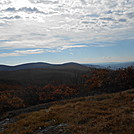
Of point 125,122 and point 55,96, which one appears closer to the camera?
point 125,122

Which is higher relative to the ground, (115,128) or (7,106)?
(115,128)

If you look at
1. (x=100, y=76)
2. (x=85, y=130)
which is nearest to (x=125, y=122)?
(x=85, y=130)

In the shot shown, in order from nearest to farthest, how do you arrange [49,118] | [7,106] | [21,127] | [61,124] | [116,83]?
[61,124]
[21,127]
[49,118]
[7,106]
[116,83]

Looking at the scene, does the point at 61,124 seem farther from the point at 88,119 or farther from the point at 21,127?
the point at 21,127

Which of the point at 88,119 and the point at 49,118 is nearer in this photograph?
the point at 88,119

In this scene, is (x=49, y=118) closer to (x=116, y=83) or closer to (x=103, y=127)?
(x=103, y=127)

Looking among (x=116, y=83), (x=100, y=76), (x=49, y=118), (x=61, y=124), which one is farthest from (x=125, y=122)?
(x=100, y=76)

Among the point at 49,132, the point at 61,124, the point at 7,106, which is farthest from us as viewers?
the point at 7,106

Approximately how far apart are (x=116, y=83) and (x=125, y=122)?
1447cm

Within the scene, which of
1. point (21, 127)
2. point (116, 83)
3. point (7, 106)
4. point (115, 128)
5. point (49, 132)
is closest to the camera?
point (115, 128)

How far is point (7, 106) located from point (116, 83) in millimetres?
14506

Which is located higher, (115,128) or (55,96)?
(115,128)

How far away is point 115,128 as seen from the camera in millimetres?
6520

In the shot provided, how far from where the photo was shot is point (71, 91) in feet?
70.2
